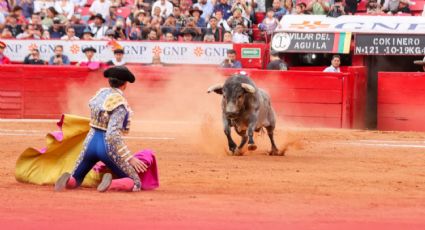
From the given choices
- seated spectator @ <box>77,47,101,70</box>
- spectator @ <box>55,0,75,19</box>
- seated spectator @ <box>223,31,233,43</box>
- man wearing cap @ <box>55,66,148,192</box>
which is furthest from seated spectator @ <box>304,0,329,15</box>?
man wearing cap @ <box>55,66,148,192</box>

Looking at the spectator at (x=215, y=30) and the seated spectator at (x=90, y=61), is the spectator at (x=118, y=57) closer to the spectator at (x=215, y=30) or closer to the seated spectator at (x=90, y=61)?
the seated spectator at (x=90, y=61)

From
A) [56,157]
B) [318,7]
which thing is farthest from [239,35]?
[56,157]

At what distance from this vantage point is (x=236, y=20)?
76.6ft

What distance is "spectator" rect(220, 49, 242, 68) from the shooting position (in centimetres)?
2217

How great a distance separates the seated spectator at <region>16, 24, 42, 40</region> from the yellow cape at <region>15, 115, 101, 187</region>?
12.5 meters

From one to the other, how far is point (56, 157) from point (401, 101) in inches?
439

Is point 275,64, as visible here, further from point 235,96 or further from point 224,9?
point 235,96

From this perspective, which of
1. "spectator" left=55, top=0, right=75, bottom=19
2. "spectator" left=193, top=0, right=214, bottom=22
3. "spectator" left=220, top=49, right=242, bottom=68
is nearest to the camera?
"spectator" left=220, top=49, right=242, bottom=68

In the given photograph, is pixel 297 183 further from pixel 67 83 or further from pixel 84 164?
pixel 67 83

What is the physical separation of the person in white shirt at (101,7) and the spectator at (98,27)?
77 centimetres

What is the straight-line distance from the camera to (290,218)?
31.3 ft

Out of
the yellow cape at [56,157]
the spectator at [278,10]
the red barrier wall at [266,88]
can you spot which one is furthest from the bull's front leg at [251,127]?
the spectator at [278,10]

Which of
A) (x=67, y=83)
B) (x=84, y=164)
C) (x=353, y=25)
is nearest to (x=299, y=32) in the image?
(x=353, y=25)

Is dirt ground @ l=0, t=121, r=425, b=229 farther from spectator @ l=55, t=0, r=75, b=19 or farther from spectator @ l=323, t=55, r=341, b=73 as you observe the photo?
spectator @ l=55, t=0, r=75, b=19
